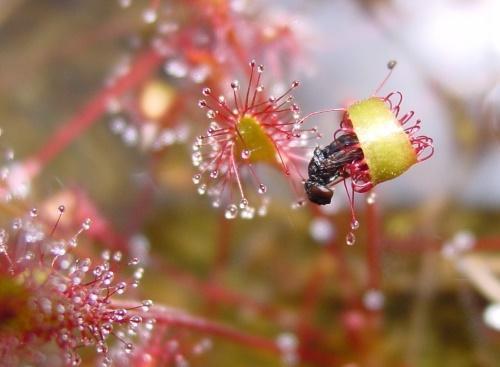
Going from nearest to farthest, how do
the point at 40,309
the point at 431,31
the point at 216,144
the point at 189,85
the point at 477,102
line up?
the point at 40,309 < the point at 216,144 < the point at 189,85 < the point at 477,102 < the point at 431,31

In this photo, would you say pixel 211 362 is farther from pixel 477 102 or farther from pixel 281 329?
pixel 477 102

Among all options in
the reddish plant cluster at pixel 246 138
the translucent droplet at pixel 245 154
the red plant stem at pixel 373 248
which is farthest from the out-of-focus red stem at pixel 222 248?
the translucent droplet at pixel 245 154

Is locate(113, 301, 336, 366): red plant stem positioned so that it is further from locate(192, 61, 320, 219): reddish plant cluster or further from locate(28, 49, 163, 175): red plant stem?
locate(28, 49, 163, 175): red plant stem

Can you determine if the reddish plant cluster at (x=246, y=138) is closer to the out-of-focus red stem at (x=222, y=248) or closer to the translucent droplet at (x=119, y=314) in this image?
the translucent droplet at (x=119, y=314)

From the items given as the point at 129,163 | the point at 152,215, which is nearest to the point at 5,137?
the point at 129,163

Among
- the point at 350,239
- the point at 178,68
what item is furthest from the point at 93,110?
the point at 350,239
